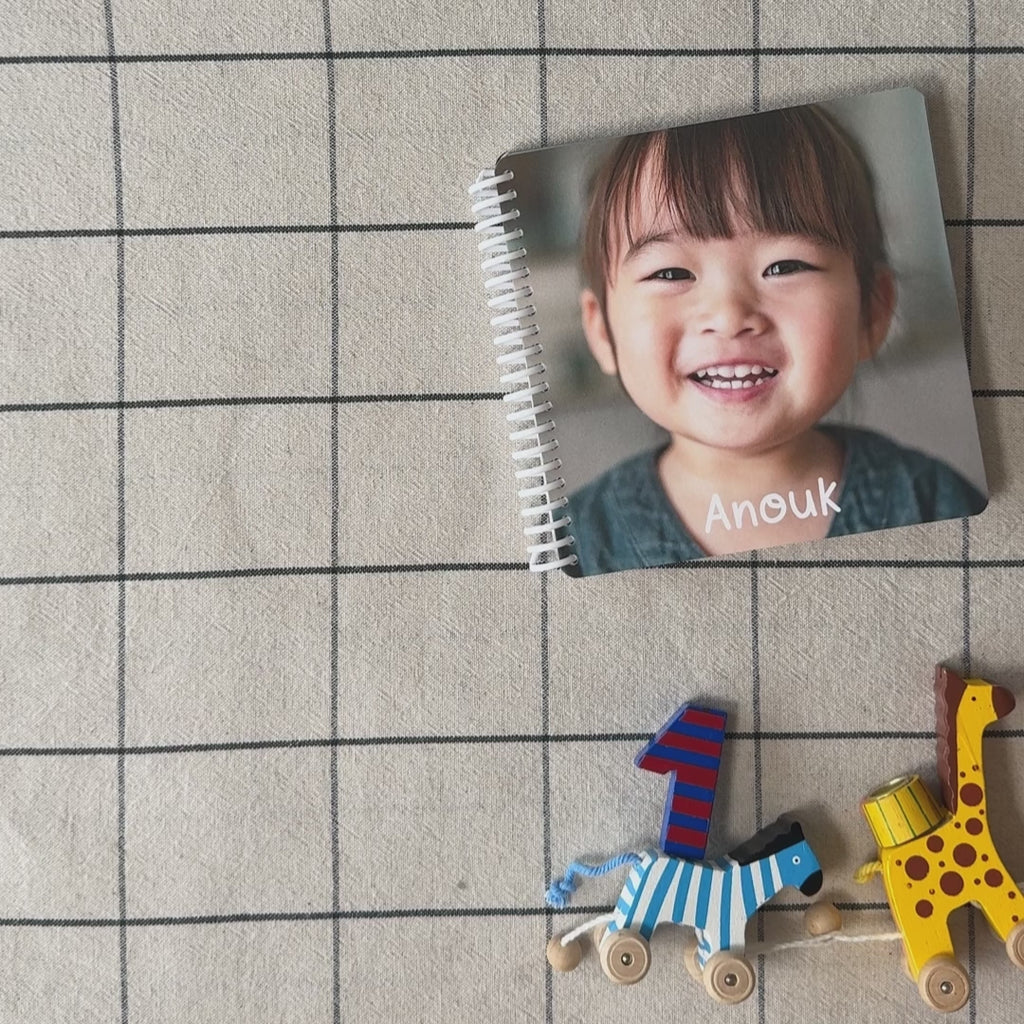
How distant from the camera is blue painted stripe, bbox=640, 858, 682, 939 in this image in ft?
2.03

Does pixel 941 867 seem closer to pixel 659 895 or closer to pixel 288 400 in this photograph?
pixel 659 895

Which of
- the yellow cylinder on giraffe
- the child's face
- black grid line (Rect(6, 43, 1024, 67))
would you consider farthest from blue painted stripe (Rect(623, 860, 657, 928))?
black grid line (Rect(6, 43, 1024, 67))

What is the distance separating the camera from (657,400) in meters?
0.64

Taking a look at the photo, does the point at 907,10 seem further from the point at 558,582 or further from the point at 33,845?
the point at 33,845

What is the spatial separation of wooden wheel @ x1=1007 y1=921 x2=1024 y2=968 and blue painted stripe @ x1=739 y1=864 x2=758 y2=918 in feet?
0.53

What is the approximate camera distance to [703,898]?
2.03ft

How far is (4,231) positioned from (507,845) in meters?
0.53

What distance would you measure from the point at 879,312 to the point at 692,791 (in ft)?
1.10

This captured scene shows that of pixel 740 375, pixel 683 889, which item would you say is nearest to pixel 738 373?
pixel 740 375

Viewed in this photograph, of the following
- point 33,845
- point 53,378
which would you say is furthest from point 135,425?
point 33,845

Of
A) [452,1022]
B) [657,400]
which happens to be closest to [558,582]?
[657,400]

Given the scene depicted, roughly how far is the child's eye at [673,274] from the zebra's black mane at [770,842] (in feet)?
1.19

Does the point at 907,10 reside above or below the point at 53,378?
above

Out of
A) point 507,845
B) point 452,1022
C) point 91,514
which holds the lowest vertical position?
point 452,1022
